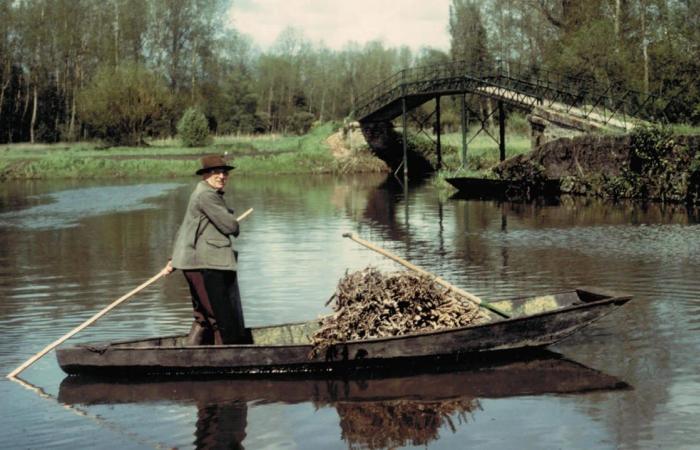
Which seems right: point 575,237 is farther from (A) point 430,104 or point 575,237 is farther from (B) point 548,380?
(A) point 430,104

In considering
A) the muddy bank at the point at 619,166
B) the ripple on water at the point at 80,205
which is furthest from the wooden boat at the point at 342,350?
the muddy bank at the point at 619,166

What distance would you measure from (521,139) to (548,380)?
56016mm

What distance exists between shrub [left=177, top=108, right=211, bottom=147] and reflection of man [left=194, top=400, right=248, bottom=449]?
198 feet

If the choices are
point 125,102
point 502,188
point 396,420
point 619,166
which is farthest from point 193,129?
point 396,420

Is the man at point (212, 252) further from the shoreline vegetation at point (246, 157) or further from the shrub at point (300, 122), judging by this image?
the shrub at point (300, 122)

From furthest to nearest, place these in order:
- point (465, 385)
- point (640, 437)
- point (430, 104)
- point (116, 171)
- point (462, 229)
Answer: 1. point (430, 104)
2. point (116, 171)
3. point (462, 229)
4. point (465, 385)
5. point (640, 437)

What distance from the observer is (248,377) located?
12328 millimetres

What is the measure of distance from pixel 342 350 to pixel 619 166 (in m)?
28.6

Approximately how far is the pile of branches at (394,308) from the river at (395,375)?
26.8 inches

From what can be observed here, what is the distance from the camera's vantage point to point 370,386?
1193cm

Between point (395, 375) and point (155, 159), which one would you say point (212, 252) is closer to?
point (395, 375)

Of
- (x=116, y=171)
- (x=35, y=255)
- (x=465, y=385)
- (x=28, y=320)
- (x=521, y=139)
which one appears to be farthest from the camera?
(x=521, y=139)

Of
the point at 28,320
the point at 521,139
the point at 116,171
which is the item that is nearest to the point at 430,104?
the point at 521,139

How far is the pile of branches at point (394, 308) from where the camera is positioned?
1251cm
